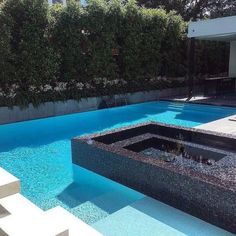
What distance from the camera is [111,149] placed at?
17.9 ft

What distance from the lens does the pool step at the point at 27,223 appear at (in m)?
2.93

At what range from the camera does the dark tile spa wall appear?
3875mm

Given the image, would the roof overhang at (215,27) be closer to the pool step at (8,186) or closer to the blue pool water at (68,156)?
the blue pool water at (68,156)

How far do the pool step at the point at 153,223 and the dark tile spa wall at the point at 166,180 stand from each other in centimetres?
12

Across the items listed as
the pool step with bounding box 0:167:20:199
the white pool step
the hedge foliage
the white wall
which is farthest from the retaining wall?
the white pool step

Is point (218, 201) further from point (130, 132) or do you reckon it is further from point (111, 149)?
point (130, 132)

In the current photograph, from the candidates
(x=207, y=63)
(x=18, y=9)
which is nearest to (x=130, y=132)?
(x=18, y=9)

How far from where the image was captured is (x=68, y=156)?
24.2 feet

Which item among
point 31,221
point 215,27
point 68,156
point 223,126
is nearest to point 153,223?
point 31,221

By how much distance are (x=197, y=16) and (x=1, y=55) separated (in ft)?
76.4

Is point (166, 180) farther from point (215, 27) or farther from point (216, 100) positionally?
point (216, 100)

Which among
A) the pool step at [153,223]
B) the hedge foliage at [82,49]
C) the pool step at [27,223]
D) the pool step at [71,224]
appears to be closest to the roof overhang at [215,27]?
the hedge foliage at [82,49]

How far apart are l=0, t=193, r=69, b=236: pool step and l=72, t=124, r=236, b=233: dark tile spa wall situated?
195cm

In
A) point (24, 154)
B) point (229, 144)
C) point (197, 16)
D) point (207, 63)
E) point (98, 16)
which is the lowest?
point (24, 154)
